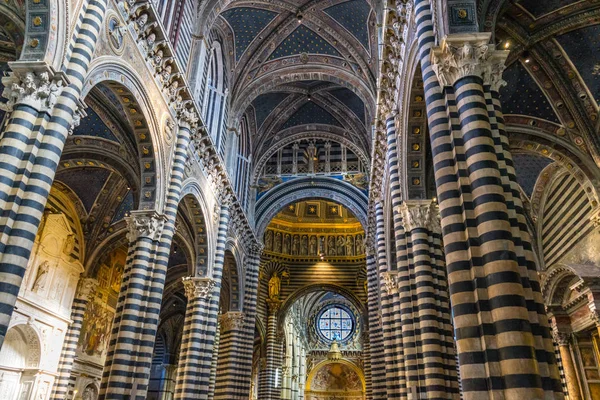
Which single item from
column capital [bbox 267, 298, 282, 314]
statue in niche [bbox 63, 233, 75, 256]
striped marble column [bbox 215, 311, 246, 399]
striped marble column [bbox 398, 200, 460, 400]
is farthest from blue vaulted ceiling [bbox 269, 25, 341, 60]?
column capital [bbox 267, 298, 282, 314]

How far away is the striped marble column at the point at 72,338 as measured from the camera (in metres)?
19.8

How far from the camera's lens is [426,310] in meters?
11.0

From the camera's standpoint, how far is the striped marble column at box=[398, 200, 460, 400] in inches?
406

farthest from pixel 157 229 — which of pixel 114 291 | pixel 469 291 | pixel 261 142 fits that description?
pixel 261 142

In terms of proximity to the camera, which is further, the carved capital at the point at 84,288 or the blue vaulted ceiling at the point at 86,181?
the carved capital at the point at 84,288

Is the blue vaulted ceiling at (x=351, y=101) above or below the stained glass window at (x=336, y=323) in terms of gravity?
above

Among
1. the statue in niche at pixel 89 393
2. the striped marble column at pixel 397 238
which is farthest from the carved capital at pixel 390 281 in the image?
the statue in niche at pixel 89 393

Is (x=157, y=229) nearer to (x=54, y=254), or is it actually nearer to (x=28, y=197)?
(x=28, y=197)

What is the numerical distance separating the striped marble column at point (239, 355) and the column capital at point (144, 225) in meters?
11.9

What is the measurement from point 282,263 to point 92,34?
1097 inches

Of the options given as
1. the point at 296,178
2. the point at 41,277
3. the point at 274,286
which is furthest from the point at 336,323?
the point at 41,277

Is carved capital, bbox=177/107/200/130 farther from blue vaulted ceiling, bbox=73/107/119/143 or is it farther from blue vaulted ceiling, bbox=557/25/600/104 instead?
blue vaulted ceiling, bbox=557/25/600/104

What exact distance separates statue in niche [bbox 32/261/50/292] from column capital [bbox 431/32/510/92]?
17.6 m

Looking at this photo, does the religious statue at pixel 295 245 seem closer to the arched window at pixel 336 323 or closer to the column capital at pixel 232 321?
the arched window at pixel 336 323
